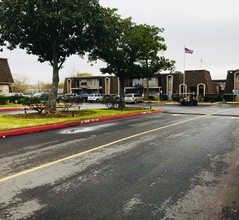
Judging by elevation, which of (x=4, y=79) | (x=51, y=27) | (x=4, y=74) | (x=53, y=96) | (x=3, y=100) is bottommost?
(x=3, y=100)

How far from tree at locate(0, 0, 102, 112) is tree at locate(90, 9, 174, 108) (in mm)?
5351

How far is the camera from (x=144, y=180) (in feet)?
A: 17.9

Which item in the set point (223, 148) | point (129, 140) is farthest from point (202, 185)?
point (129, 140)

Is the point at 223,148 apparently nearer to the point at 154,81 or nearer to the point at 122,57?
the point at 122,57

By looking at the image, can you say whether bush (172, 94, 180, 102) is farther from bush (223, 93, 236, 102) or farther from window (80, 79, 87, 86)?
window (80, 79, 87, 86)

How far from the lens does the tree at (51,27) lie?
16.6 m

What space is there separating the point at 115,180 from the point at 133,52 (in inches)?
888

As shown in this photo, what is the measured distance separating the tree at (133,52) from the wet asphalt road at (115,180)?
57.9ft

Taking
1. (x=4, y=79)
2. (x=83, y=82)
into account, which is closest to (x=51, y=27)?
(x=4, y=79)

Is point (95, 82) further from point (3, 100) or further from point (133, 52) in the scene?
point (133, 52)

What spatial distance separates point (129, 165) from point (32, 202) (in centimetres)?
282

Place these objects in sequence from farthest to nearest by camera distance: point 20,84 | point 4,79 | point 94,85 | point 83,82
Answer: point 20,84 → point 83,82 → point 94,85 → point 4,79

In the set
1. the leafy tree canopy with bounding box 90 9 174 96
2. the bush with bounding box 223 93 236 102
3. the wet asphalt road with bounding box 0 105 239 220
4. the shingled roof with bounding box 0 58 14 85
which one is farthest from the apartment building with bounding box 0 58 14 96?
the bush with bounding box 223 93 236 102

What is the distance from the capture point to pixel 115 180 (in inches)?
214
